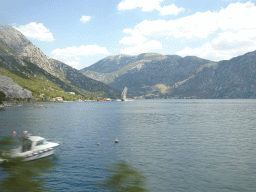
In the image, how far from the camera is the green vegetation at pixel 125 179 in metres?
10.8

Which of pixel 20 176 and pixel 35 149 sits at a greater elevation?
pixel 20 176

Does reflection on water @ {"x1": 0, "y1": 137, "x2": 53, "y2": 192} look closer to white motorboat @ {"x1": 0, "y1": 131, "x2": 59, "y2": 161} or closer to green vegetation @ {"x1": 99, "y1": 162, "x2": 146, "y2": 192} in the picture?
green vegetation @ {"x1": 99, "y1": 162, "x2": 146, "y2": 192}

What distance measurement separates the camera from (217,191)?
110 ft

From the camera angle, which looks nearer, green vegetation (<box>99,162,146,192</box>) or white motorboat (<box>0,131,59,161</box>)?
green vegetation (<box>99,162,146,192</box>)

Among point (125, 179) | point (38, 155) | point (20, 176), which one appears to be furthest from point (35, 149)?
point (125, 179)

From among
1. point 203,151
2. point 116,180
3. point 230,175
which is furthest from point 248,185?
point 116,180

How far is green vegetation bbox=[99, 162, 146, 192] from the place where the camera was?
1080 cm

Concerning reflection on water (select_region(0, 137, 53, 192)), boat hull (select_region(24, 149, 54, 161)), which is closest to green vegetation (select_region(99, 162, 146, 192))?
reflection on water (select_region(0, 137, 53, 192))

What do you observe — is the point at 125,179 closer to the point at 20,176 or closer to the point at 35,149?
the point at 20,176

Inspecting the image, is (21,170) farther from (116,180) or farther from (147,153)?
(147,153)

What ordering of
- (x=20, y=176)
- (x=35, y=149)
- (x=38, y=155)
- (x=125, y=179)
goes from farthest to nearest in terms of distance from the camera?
1. (x=38, y=155)
2. (x=35, y=149)
3. (x=20, y=176)
4. (x=125, y=179)

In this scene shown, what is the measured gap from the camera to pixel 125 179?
10.8 meters

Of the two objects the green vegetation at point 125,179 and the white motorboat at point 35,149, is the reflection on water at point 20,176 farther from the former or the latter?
the white motorboat at point 35,149

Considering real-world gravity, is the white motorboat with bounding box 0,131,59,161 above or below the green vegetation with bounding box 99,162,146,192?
below
